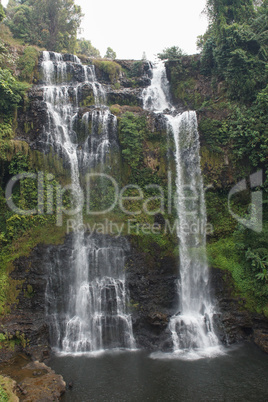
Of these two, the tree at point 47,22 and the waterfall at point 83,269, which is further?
the tree at point 47,22

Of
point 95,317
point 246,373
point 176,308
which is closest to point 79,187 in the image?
point 95,317

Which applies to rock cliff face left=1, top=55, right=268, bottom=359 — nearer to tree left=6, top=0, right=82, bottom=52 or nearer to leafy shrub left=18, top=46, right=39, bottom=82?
leafy shrub left=18, top=46, right=39, bottom=82

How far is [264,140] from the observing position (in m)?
16.9

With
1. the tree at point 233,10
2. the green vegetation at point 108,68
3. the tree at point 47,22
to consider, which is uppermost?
the tree at point 47,22

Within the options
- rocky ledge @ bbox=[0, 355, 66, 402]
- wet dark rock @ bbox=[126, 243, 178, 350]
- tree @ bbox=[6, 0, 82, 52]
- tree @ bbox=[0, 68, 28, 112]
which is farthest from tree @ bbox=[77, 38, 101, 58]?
rocky ledge @ bbox=[0, 355, 66, 402]

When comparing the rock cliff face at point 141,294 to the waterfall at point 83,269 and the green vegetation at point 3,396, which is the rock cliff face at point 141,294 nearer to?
the waterfall at point 83,269

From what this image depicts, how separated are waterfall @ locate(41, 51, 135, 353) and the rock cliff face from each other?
1.23 feet

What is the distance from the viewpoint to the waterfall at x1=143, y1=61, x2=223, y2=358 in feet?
43.7

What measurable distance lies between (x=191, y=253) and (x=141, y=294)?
143 inches

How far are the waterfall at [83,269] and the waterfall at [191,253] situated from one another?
2.67 m

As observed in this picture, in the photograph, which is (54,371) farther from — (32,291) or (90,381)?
(32,291)

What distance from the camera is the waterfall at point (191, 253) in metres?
13.3

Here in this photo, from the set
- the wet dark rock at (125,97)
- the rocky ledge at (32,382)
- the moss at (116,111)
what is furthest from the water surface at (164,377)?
the wet dark rock at (125,97)

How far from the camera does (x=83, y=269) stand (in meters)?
15.4
